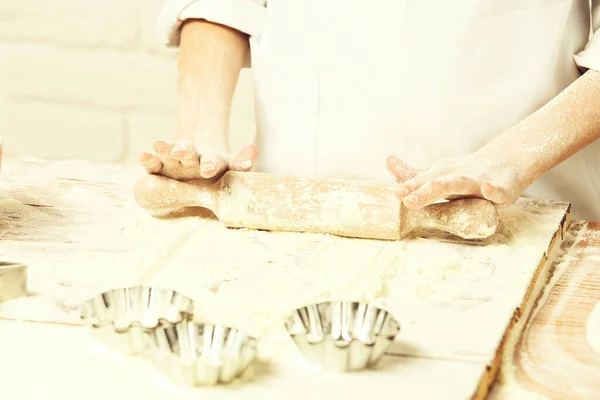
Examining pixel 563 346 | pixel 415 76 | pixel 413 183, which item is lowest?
pixel 563 346

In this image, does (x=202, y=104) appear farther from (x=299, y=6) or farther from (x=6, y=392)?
(x=6, y=392)

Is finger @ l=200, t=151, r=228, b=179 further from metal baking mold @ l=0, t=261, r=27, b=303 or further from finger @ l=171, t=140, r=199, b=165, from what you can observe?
metal baking mold @ l=0, t=261, r=27, b=303

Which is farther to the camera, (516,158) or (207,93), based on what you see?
(207,93)

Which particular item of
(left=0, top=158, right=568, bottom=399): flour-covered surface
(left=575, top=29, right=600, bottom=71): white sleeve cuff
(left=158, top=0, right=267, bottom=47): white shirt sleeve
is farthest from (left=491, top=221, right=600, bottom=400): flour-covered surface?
(left=158, top=0, right=267, bottom=47): white shirt sleeve

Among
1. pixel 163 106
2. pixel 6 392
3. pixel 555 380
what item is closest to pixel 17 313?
pixel 6 392

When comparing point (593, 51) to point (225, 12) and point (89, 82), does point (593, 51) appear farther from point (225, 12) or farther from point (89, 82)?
point (89, 82)

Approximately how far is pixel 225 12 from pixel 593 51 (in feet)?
1.53

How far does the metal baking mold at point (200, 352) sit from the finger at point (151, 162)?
13.2 inches

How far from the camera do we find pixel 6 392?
55cm

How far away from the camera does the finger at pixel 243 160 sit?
94cm

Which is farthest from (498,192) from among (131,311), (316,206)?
(131,311)

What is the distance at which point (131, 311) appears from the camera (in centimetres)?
65

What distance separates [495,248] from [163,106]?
1097 millimetres

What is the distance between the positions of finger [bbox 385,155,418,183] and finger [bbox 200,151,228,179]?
18 centimetres
